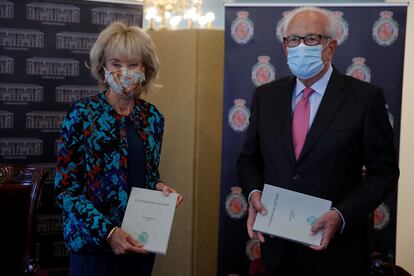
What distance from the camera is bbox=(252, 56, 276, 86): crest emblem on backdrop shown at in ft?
10.00

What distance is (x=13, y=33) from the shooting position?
3006mm

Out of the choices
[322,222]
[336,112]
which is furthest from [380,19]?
[322,222]

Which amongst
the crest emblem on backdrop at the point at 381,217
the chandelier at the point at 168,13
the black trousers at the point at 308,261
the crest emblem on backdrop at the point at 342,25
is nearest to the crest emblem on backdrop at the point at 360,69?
the crest emblem on backdrop at the point at 342,25

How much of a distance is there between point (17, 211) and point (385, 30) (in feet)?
7.85

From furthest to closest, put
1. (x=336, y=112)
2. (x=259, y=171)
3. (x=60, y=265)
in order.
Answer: (x=60, y=265), (x=259, y=171), (x=336, y=112)

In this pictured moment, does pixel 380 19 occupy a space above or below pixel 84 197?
above

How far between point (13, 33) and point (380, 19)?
2318mm

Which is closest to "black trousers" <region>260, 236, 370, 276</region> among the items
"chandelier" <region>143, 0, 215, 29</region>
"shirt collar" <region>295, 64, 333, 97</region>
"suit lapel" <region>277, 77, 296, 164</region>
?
"suit lapel" <region>277, 77, 296, 164</region>

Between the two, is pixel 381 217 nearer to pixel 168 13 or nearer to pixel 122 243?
pixel 122 243

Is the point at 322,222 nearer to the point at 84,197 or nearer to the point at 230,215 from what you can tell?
the point at 84,197

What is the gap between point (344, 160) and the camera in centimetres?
179

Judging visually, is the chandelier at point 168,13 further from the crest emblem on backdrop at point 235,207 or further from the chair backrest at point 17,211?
the chair backrest at point 17,211

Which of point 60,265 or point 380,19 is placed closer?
point 380,19

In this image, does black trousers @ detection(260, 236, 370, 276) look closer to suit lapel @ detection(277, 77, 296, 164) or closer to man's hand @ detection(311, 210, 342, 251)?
man's hand @ detection(311, 210, 342, 251)
